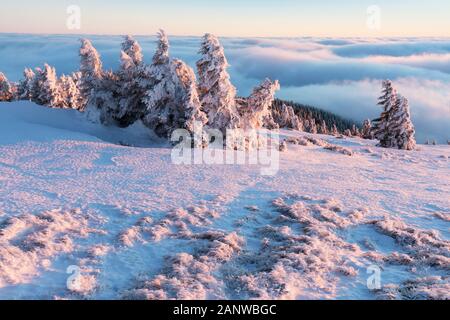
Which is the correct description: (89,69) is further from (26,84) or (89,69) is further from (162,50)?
(26,84)

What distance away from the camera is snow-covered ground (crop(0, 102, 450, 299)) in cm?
995

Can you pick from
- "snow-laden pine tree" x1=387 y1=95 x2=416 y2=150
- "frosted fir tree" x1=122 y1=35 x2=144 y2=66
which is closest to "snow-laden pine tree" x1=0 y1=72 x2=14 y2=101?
"frosted fir tree" x1=122 y1=35 x2=144 y2=66

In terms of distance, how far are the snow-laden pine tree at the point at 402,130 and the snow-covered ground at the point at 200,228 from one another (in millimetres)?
17449

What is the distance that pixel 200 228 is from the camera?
13180 mm

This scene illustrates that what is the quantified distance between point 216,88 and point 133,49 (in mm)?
9013

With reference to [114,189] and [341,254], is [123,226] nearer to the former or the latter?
[114,189]

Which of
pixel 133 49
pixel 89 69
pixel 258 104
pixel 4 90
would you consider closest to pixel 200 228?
pixel 258 104

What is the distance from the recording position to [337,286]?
1029 cm

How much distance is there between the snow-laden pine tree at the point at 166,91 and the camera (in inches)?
1048

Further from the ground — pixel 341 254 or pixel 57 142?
pixel 57 142

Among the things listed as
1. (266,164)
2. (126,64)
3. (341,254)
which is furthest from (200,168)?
(126,64)

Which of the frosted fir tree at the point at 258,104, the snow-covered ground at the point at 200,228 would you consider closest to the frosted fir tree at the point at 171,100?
the frosted fir tree at the point at 258,104

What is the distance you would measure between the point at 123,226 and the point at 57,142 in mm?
10505

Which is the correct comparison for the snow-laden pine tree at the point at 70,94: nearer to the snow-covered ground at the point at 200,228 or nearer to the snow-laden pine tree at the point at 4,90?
the snow-laden pine tree at the point at 4,90
